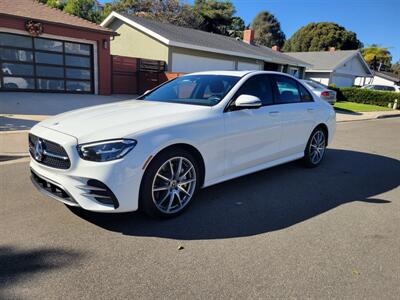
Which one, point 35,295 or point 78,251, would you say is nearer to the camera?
point 35,295

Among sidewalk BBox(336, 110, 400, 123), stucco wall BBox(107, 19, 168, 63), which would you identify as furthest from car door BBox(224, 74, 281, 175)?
stucco wall BBox(107, 19, 168, 63)

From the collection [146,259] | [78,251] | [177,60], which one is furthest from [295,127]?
[177,60]

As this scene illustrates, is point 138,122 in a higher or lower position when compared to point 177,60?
lower

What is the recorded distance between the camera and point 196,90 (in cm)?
470

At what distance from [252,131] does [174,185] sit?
4.45ft

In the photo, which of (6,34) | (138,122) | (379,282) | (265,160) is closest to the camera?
(379,282)

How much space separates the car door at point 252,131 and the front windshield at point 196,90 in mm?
220

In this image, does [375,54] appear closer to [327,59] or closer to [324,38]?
[324,38]

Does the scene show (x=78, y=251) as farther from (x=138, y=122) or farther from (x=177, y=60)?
(x=177, y=60)

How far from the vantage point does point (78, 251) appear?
304cm

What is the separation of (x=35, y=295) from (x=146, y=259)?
90 cm

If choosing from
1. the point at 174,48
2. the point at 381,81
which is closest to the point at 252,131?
the point at 174,48

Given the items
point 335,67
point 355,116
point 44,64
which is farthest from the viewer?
point 335,67

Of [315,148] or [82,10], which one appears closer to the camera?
[315,148]
